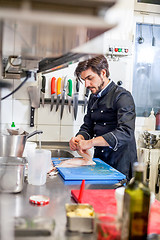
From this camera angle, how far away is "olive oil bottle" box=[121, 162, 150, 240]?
85cm

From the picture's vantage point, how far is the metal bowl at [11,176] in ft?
4.23

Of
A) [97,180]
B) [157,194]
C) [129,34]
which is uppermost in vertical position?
[129,34]

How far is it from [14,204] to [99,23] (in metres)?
0.83

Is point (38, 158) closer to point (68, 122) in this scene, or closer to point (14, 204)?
point (14, 204)

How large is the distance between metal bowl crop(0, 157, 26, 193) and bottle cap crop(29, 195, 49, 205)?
3.8 inches

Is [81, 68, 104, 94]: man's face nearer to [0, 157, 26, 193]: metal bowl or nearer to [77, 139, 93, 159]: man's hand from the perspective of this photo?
[77, 139, 93, 159]: man's hand

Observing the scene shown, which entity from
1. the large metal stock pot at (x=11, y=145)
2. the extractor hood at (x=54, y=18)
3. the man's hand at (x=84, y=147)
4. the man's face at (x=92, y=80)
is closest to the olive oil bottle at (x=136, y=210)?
the extractor hood at (x=54, y=18)

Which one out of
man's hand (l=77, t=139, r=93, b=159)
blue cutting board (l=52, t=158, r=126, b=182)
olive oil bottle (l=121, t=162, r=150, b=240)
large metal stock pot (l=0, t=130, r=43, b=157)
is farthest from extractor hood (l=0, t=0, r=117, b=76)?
man's hand (l=77, t=139, r=93, b=159)

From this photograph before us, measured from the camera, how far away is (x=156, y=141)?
10.6 ft

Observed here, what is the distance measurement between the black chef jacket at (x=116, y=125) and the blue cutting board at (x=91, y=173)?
1.06ft

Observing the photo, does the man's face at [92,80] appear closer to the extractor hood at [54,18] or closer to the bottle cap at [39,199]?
the bottle cap at [39,199]

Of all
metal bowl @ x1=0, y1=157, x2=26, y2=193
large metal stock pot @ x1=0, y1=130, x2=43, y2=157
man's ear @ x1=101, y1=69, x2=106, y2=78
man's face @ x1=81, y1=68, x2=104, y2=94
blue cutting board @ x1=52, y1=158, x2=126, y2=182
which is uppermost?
man's ear @ x1=101, y1=69, x2=106, y2=78

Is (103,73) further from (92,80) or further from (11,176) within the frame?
(11,176)

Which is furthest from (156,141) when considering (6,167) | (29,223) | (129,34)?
(29,223)
